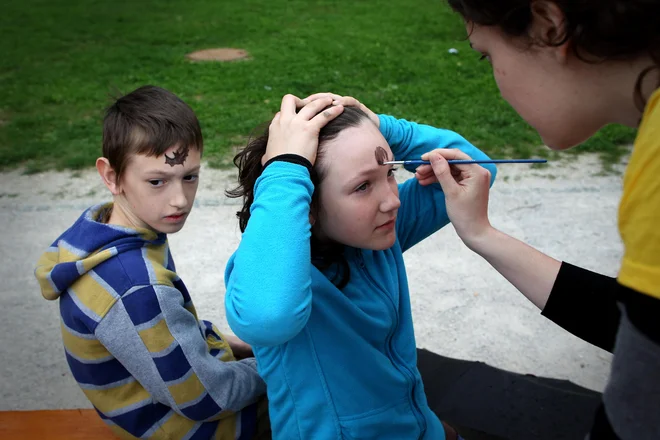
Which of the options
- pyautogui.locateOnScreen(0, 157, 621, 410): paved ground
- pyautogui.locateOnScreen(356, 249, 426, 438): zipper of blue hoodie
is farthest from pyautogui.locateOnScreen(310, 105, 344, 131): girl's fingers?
pyautogui.locateOnScreen(0, 157, 621, 410): paved ground

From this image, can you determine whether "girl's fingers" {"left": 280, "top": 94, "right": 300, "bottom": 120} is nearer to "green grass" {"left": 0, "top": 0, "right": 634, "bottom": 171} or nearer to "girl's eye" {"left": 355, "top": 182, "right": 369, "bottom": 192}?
"girl's eye" {"left": 355, "top": 182, "right": 369, "bottom": 192}

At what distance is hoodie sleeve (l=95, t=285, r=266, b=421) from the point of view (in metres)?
1.83

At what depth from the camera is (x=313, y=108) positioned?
1640 mm

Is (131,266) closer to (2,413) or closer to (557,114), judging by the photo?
(2,413)

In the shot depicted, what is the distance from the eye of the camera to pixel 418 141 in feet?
6.45

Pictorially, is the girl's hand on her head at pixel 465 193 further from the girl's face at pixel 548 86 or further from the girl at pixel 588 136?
the girl's face at pixel 548 86

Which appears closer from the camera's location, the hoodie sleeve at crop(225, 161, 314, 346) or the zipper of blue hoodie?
the hoodie sleeve at crop(225, 161, 314, 346)

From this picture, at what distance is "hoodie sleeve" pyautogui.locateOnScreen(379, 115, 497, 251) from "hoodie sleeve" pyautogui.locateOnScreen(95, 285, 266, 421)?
0.64 metres

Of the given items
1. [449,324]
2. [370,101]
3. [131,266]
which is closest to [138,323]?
[131,266]

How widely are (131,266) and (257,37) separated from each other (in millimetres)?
7724

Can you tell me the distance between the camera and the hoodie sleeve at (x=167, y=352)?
1.83m

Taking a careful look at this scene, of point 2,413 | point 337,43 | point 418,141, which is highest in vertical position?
point 418,141

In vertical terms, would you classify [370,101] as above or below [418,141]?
below

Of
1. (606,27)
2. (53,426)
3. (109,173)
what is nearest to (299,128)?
(606,27)
